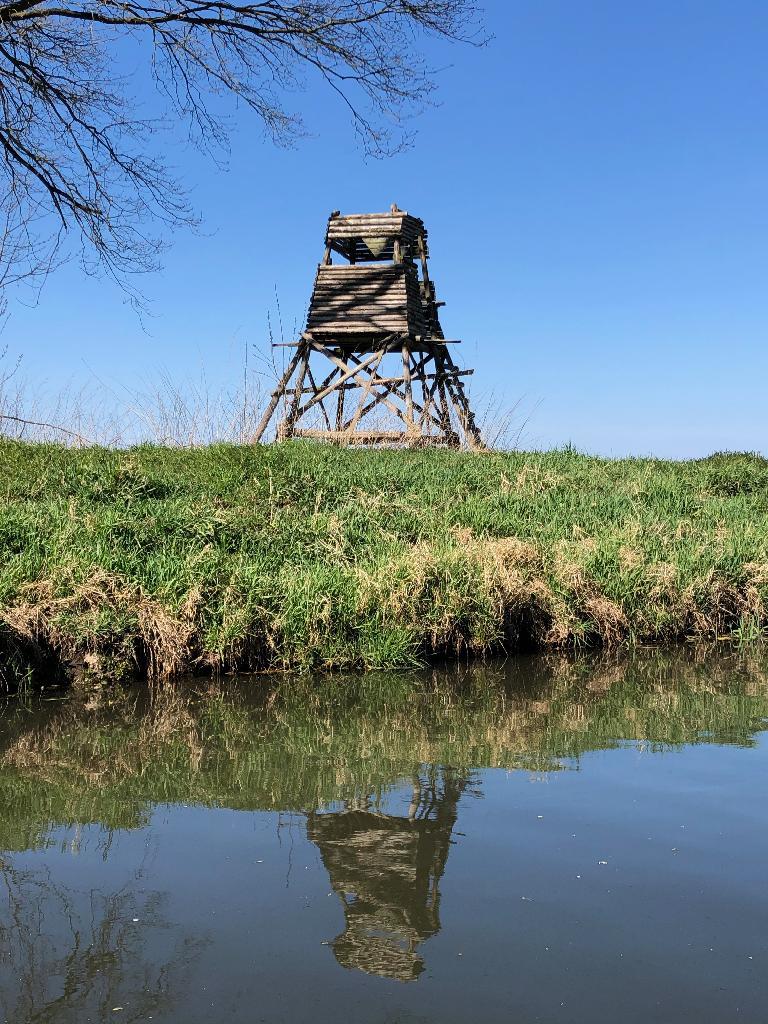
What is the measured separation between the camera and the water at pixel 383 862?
2.80 metres

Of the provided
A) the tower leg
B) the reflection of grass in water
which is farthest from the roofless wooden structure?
the reflection of grass in water

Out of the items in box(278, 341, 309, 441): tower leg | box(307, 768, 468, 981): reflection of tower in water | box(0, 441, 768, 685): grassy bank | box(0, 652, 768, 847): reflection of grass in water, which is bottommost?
box(307, 768, 468, 981): reflection of tower in water

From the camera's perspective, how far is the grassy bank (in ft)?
24.0

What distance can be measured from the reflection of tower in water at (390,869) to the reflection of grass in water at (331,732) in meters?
0.29

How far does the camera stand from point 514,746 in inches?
218

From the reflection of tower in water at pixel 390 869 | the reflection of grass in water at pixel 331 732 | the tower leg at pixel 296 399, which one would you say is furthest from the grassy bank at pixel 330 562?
the tower leg at pixel 296 399

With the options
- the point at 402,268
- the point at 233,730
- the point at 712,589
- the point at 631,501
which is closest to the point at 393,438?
the point at 402,268

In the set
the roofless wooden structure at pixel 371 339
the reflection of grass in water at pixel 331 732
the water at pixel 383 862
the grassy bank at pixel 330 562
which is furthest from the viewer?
the roofless wooden structure at pixel 371 339

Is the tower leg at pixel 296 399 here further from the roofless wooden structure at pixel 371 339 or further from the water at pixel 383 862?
the water at pixel 383 862

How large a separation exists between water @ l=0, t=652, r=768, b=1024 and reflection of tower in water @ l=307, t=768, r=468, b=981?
0.04 ft

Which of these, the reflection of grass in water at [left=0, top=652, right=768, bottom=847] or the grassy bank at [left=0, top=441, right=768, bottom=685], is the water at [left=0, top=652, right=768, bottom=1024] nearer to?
the reflection of grass in water at [left=0, top=652, right=768, bottom=847]

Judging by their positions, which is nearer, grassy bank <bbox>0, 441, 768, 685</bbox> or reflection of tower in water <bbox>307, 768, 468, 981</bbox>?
reflection of tower in water <bbox>307, 768, 468, 981</bbox>

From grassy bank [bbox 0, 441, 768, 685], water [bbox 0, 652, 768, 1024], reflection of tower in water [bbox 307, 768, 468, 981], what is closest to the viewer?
water [bbox 0, 652, 768, 1024]

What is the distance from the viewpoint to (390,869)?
3.69 m
